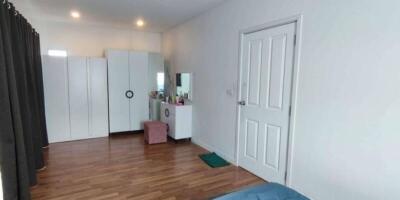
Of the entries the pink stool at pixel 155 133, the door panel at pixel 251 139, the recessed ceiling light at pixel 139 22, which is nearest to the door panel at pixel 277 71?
the door panel at pixel 251 139

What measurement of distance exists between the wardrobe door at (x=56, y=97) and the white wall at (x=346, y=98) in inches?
143

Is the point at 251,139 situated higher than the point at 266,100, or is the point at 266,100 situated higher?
the point at 266,100

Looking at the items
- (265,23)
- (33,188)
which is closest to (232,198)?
(265,23)

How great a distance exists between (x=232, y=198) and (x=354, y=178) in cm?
121

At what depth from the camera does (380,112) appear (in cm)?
177

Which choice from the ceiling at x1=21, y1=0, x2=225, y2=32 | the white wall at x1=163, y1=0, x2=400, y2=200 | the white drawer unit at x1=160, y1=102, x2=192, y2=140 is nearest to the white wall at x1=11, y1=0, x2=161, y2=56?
the ceiling at x1=21, y1=0, x2=225, y2=32

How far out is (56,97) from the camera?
14.3ft

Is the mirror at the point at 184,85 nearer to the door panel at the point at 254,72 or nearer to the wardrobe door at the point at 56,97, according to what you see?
the door panel at the point at 254,72

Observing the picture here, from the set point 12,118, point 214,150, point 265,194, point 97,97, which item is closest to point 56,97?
point 97,97

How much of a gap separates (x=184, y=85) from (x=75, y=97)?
2206 mm

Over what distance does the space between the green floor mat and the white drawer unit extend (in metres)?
0.86

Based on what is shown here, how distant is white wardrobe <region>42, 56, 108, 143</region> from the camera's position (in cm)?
431

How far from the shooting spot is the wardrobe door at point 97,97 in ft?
15.3

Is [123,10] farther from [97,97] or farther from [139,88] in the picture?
[97,97]
